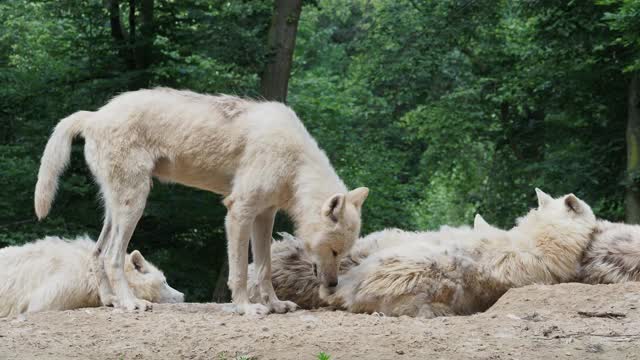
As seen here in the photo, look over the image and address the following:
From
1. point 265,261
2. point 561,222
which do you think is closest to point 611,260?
point 561,222

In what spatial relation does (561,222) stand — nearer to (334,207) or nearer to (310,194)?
(334,207)

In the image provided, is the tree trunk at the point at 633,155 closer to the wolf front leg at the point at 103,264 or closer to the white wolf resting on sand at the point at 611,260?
the white wolf resting on sand at the point at 611,260

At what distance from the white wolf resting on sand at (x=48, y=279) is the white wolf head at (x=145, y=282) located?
15mm

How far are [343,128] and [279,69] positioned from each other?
612cm

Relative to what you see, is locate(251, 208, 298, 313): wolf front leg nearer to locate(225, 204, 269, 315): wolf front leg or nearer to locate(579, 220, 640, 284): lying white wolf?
locate(225, 204, 269, 315): wolf front leg

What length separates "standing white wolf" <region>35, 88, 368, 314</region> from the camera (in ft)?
25.7

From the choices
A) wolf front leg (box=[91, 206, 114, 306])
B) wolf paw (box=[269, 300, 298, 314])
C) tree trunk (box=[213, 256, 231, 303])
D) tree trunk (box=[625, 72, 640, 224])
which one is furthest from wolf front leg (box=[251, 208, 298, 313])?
tree trunk (box=[625, 72, 640, 224])

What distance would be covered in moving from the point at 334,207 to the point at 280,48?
8.51m

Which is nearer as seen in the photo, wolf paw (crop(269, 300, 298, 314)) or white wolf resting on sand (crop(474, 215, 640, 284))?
wolf paw (crop(269, 300, 298, 314))

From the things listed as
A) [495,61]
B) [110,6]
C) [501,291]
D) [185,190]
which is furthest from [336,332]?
[495,61]

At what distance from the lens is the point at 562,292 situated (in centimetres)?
747

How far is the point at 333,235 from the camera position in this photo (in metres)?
7.69

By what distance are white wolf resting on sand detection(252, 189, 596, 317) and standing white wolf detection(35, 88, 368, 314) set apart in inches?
15.3

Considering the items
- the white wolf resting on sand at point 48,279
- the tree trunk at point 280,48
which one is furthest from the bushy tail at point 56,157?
the tree trunk at point 280,48
